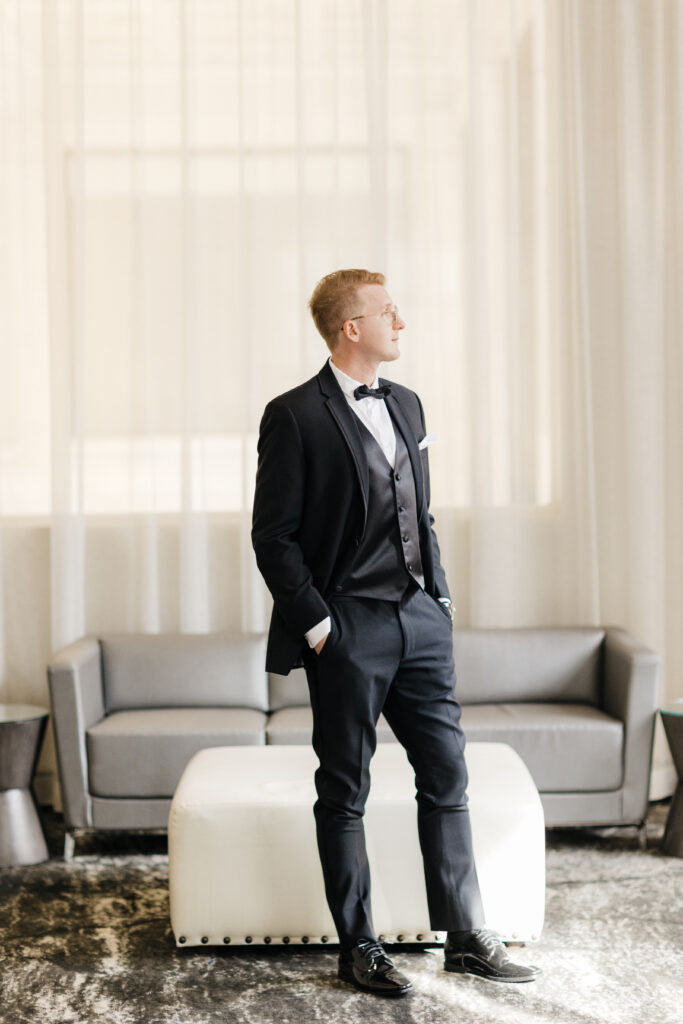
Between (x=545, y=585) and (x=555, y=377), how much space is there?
893 millimetres

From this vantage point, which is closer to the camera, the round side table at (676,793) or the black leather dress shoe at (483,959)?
the black leather dress shoe at (483,959)

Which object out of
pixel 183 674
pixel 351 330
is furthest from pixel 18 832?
pixel 351 330

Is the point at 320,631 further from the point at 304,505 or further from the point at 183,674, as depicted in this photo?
the point at 183,674

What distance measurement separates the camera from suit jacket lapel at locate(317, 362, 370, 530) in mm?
2711

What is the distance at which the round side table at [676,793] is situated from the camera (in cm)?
384

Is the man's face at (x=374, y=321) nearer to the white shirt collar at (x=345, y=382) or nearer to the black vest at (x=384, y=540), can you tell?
the white shirt collar at (x=345, y=382)

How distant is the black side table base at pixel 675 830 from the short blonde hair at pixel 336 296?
213 cm

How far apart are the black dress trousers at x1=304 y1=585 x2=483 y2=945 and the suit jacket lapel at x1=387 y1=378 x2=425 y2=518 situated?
9.7 inches

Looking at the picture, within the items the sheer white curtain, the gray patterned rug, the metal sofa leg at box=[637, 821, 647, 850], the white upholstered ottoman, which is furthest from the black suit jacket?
the sheer white curtain

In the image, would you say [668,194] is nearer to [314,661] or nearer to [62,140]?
[62,140]

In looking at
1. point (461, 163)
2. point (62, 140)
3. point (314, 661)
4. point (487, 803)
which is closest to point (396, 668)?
point (314, 661)

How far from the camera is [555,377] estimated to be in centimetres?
476

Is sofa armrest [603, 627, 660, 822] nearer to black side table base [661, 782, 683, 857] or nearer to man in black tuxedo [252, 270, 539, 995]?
black side table base [661, 782, 683, 857]

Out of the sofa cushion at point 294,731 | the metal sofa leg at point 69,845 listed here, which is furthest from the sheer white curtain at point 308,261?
the metal sofa leg at point 69,845
